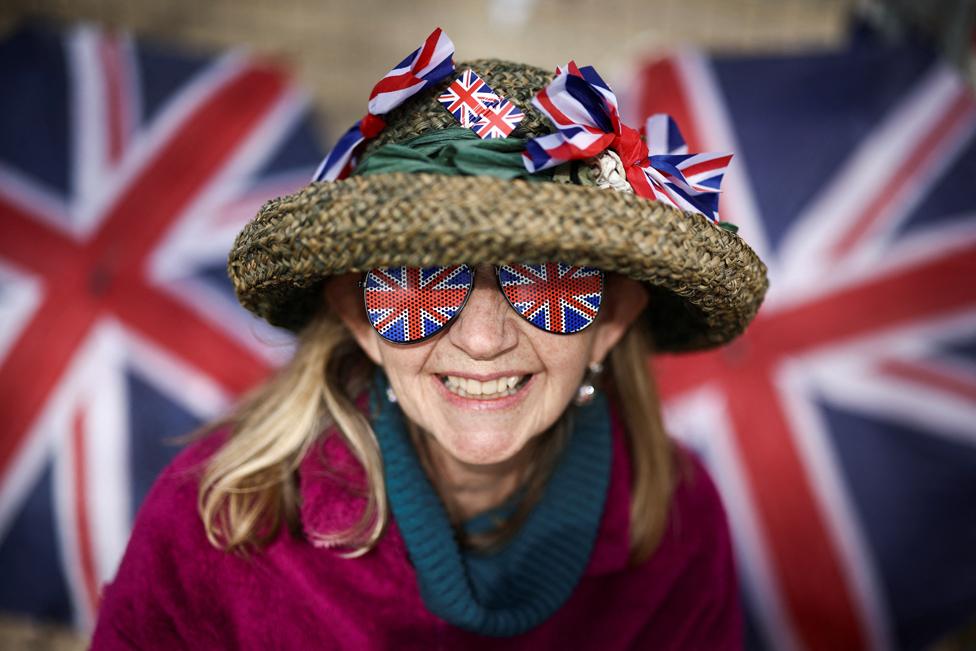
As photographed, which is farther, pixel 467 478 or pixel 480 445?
pixel 467 478

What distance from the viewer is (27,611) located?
2.96 metres

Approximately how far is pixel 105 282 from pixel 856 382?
2.58 meters

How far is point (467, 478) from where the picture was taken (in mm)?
1996

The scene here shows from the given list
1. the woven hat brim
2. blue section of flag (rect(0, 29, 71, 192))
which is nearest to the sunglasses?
the woven hat brim

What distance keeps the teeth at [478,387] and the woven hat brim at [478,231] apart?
35 centimetres

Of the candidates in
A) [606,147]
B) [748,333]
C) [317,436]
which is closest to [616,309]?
[606,147]

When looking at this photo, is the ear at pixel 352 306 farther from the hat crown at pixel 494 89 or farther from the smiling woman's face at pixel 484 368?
the hat crown at pixel 494 89

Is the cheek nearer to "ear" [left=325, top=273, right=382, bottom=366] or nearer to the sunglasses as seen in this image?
the sunglasses

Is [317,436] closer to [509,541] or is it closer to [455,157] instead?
[509,541]

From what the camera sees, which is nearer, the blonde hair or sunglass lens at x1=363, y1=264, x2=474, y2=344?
sunglass lens at x1=363, y1=264, x2=474, y2=344

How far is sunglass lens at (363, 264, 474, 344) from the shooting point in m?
1.52

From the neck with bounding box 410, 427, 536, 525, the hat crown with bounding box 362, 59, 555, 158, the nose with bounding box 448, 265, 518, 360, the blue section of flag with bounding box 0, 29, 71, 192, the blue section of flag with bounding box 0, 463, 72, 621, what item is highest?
the blue section of flag with bounding box 0, 29, 71, 192

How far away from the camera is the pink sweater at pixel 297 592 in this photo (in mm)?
1733

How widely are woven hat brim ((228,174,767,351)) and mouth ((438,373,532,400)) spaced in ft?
1.14
